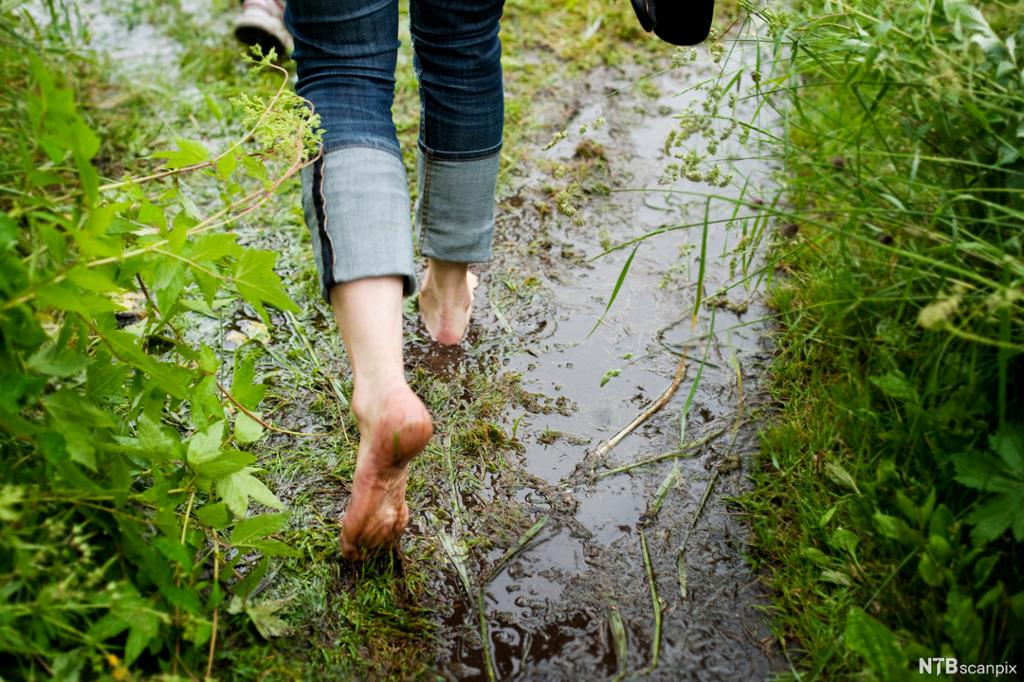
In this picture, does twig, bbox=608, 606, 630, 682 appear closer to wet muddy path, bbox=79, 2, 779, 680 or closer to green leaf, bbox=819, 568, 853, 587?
wet muddy path, bbox=79, 2, 779, 680

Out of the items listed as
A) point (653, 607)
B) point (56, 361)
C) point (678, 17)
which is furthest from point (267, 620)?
point (678, 17)

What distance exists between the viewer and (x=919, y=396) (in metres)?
1.53

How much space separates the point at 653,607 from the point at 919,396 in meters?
0.61

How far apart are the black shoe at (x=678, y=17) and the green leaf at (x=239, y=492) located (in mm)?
1136

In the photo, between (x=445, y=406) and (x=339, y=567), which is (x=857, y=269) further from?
(x=339, y=567)

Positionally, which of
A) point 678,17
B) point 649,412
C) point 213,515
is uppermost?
point 678,17

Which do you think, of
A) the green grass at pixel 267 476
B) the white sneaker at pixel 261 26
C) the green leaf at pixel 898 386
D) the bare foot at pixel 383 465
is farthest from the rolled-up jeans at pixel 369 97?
the white sneaker at pixel 261 26

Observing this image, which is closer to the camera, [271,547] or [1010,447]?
[1010,447]

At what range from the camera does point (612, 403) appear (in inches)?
79.6

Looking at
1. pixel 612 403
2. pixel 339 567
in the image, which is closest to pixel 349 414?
pixel 339 567

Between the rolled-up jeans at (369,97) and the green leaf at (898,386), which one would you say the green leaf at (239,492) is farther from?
the green leaf at (898,386)

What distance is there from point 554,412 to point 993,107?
1082 mm

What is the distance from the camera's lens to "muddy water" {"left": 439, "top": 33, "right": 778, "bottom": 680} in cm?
147

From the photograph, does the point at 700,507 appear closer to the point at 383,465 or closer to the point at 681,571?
the point at 681,571
